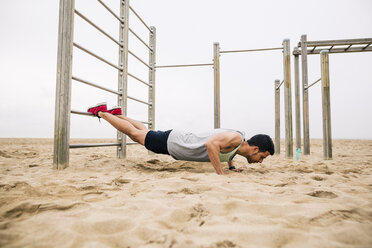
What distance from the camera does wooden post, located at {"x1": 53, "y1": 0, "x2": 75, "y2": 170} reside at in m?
2.31

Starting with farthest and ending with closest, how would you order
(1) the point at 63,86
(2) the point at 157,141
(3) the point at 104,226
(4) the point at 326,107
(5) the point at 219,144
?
(4) the point at 326,107
(2) the point at 157,141
(1) the point at 63,86
(5) the point at 219,144
(3) the point at 104,226

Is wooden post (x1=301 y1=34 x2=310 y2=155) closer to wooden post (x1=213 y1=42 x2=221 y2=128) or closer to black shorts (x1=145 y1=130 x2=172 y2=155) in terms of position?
wooden post (x1=213 y1=42 x2=221 y2=128)

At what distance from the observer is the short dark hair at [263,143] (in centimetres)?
235

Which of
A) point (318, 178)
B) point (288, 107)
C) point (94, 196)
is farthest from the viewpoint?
point (288, 107)

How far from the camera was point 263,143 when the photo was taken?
2359 mm

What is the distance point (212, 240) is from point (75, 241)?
0.52 m

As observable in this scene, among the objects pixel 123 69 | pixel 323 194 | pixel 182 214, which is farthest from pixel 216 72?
pixel 182 214

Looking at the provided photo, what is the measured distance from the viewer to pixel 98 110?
2.67m

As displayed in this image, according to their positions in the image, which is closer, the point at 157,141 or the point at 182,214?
the point at 182,214

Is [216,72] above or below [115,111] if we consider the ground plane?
above

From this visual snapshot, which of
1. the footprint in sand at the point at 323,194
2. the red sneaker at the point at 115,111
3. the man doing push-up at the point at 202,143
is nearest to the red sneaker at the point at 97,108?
the man doing push-up at the point at 202,143

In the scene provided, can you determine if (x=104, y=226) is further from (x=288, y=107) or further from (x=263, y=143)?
(x=288, y=107)

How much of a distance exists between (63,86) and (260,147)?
2106 mm

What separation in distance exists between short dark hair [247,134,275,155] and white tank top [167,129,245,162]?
13 centimetres
